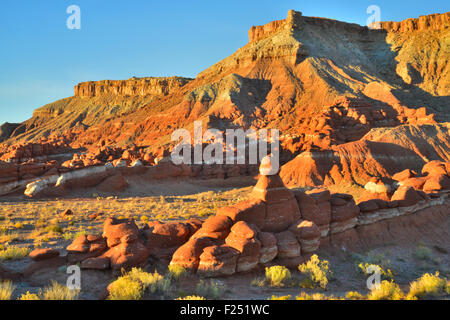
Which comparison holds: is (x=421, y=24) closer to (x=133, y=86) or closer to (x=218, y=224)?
(x=133, y=86)

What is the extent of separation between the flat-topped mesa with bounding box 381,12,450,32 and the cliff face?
0.85ft

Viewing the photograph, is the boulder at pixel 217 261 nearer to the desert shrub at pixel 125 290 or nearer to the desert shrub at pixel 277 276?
the desert shrub at pixel 277 276

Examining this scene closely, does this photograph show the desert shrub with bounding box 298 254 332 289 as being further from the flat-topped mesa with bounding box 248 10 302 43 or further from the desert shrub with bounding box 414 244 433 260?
the flat-topped mesa with bounding box 248 10 302 43

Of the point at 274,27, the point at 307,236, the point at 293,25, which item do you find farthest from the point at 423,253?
the point at 274,27

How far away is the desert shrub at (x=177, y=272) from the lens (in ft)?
27.9

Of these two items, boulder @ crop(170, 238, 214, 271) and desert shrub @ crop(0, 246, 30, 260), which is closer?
boulder @ crop(170, 238, 214, 271)

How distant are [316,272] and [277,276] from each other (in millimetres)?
1415

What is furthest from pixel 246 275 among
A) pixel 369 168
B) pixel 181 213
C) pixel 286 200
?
pixel 369 168

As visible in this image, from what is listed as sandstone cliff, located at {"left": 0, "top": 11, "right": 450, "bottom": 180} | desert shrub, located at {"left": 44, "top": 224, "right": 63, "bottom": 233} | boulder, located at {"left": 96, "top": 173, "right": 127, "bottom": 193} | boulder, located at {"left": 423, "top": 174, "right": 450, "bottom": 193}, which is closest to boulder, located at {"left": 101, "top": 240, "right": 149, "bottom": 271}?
desert shrub, located at {"left": 44, "top": 224, "right": 63, "bottom": 233}

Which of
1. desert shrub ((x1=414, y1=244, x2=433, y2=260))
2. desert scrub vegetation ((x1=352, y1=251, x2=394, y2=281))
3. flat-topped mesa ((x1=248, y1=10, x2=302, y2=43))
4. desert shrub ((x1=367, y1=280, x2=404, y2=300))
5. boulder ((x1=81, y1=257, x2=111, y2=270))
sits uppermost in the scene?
flat-topped mesa ((x1=248, y1=10, x2=302, y2=43))

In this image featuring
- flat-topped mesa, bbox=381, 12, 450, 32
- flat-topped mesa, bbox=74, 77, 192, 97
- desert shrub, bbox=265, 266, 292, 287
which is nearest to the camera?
desert shrub, bbox=265, 266, 292, 287

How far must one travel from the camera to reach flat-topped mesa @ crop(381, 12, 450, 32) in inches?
3307

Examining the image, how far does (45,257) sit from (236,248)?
241 inches

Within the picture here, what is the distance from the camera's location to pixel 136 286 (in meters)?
7.26
